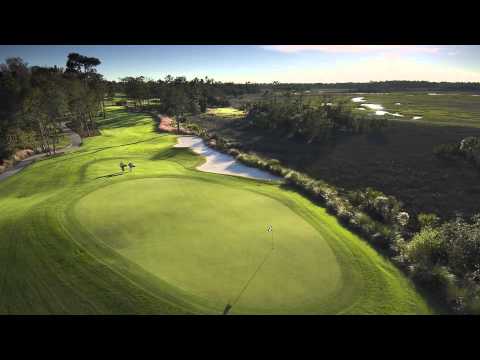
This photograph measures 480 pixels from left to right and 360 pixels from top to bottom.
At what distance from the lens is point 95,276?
35.3 ft

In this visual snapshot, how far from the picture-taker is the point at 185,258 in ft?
38.3

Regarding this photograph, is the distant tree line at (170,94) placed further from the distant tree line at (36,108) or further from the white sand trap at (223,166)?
the white sand trap at (223,166)

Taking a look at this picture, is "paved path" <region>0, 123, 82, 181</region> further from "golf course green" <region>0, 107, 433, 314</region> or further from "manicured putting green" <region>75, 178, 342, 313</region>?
"manicured putting green" <region>75, 178, 342, 313</region>

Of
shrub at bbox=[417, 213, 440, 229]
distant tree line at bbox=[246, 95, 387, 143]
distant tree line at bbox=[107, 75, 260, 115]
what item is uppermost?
distant tree line at bbox=[107, 75, 260, 115]

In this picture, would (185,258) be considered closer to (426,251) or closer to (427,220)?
(426,251)

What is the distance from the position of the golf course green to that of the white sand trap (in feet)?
28.0

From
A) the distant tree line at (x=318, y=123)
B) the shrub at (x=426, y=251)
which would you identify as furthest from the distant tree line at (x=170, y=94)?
the shrub at (x=426, y=251)

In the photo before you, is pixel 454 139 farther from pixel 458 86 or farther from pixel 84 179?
pixel 458 86

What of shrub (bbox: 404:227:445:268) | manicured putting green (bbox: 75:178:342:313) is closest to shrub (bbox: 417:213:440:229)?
shrub (bbox: 404:227:445:268)

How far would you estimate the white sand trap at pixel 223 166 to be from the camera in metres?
28.6

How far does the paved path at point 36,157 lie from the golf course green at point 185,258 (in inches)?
507

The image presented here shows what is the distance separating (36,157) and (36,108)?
7.91 metres

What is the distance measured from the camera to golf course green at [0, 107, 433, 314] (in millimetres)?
9680
